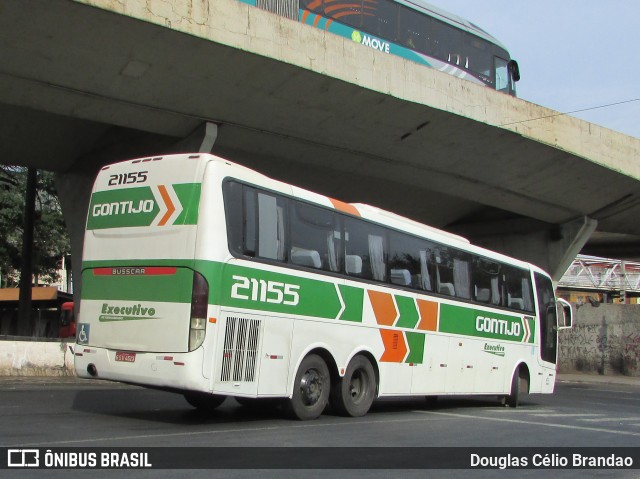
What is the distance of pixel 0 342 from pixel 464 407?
10495 mm

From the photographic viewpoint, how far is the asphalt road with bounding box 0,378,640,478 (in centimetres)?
704

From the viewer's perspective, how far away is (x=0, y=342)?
55.9 ft

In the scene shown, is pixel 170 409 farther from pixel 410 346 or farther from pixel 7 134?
pixel 7 134

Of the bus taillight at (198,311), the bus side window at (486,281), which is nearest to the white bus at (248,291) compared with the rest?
the bus taillight at (198,311)

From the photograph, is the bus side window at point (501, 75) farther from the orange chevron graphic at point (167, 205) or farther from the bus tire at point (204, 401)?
the orange chevron graphic at point (167, 205)

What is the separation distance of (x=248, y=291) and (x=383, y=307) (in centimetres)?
313

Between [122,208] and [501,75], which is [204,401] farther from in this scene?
[501,75]

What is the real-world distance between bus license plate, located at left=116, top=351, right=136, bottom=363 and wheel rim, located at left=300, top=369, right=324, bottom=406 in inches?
92.0

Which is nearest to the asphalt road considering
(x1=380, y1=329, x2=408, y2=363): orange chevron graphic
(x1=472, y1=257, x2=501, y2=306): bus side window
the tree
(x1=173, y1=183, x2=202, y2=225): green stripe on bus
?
(x1=380, y1=329, x2=408, y2=363): orange chevron graphic

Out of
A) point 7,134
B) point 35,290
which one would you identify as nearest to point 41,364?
point 7,134

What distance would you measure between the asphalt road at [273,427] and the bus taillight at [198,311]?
104 cm

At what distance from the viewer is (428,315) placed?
1259 cm

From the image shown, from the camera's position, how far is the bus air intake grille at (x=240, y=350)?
874 cm

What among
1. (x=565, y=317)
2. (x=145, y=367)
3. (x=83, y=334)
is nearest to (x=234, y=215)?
(x=145, y=367)
